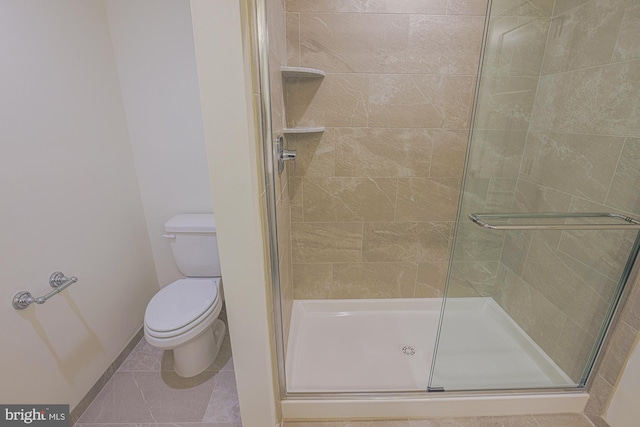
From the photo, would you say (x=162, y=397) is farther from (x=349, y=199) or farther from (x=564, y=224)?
(x=564, y=224)

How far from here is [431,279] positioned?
197 cm

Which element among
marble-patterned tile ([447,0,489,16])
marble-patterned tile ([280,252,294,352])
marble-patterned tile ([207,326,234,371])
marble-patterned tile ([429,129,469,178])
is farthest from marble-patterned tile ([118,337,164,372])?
marble-patterned tile ([447,0,489,16])

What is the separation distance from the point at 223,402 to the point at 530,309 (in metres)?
1.77

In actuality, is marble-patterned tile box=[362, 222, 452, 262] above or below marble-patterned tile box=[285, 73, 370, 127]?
below

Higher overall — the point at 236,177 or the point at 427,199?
the point at 236,177

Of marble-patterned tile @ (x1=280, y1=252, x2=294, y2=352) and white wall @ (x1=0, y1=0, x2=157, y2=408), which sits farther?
marble-patterned tile @ (x1=280, y1=252, x2=294, y2=352)

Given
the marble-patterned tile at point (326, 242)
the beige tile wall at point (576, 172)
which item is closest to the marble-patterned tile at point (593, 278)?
the beige tile wall at point (576, 172)

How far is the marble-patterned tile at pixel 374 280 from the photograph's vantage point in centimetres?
195

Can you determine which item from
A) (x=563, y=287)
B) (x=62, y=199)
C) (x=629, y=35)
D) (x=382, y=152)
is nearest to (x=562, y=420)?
(x=563, y=287)

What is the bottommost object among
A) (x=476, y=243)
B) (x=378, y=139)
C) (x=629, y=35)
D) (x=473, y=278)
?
(x=473, y=278)

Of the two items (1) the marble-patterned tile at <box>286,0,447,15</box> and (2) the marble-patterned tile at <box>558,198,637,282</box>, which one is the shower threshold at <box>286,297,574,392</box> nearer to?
(2) the marble-patterned tile at <box>558,198,637,282</box>

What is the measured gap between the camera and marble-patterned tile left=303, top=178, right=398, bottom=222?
5.76ft

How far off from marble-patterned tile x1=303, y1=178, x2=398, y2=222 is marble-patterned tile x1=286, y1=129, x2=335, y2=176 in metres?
0.06

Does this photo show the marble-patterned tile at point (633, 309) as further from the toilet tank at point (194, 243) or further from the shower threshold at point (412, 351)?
the toilet tank at point (194, 243)
